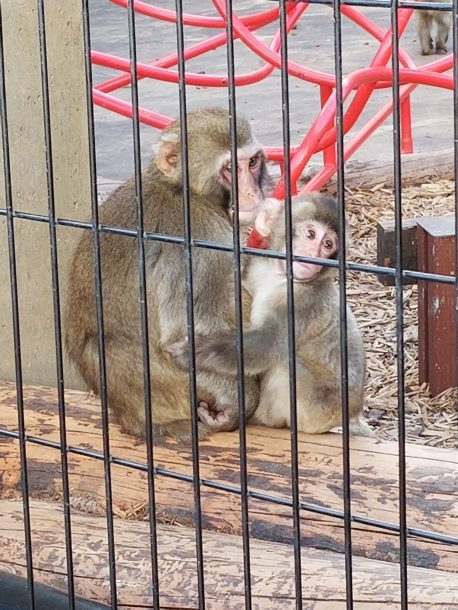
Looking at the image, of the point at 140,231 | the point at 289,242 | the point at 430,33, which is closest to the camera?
the point at 289,242

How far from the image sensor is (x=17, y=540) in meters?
3.88

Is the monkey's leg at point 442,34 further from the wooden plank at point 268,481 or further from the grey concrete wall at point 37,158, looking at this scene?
the wooden plank at point 268,481

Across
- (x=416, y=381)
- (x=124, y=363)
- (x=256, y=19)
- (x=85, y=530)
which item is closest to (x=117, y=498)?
(x=85, y=530)

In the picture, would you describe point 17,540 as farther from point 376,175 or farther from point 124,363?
point 376,175

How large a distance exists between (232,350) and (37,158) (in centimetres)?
103

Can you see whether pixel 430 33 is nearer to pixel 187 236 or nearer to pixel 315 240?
pixel 315 240

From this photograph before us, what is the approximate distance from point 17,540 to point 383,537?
1041mm

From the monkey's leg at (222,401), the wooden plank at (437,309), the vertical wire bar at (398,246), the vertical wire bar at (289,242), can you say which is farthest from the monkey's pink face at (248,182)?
the vertical wire bar at (398,246)

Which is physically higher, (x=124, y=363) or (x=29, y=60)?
(x=29, y=60)

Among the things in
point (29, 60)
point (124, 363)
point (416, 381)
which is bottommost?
point (416, 381)

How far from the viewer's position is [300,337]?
457cm

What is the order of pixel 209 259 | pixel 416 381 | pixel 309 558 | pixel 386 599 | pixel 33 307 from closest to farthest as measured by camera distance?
pixel 386 599, pixel 309 558, pixel 209 259, pixel 33 307, pixel 416 381

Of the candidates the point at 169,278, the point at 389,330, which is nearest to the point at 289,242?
the point at 169,278

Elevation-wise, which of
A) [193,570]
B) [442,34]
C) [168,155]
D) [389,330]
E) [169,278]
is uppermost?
[442,34]
